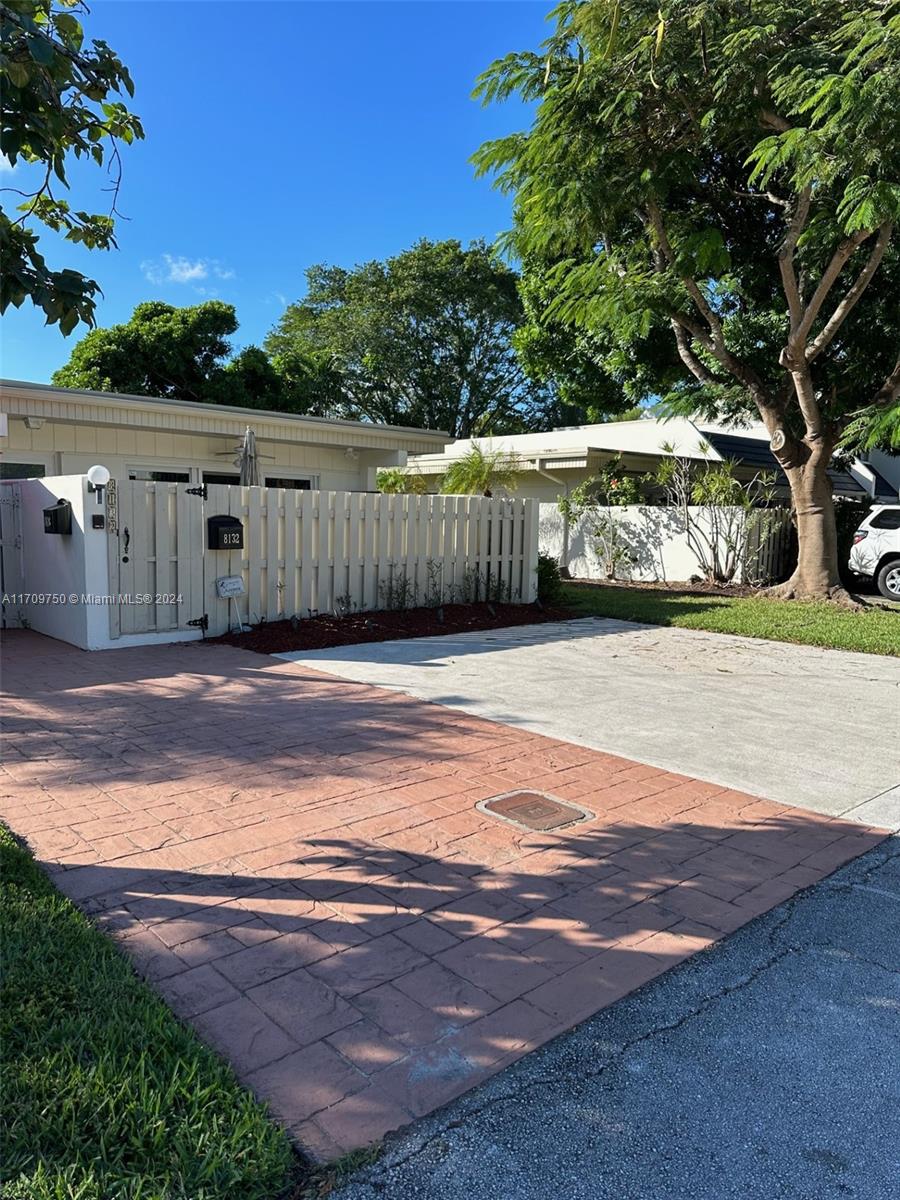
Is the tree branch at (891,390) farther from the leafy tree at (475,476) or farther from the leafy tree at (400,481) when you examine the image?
the leafy tree at (400,481)

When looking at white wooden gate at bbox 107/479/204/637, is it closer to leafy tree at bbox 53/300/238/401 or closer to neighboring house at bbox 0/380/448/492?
neighboring house at bbox 0/380/448/492

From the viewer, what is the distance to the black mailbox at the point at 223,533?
9.21 metres

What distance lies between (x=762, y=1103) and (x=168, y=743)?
425 cm

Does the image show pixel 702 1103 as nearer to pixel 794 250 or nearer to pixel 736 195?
pixel 794 250

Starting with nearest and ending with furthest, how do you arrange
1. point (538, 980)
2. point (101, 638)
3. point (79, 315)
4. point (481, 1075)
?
point (481, 1075), point (538, 980), point (79, 315), point (101, 638)

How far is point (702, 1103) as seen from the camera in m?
2.21

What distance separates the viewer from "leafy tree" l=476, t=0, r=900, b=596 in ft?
31.7

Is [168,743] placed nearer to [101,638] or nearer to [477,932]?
[477,932]

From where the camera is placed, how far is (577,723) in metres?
6.20

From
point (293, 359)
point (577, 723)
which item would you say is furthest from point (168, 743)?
point (293, 359)

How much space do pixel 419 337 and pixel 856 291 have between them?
2604 centimetres

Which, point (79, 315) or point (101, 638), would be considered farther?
point (101, 638)

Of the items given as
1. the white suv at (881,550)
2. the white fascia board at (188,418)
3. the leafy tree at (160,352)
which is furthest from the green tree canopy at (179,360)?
the white suv at (881,550)

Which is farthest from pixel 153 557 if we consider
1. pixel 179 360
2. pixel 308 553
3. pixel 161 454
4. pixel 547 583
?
pixel 179 360
